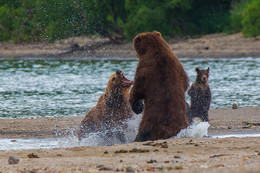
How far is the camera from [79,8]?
2592 cm

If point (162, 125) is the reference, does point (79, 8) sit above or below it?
above

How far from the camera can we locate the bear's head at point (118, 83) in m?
7.53

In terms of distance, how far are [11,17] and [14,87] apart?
60.1ft

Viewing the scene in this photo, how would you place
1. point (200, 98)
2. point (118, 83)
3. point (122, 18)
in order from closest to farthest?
1. point (118, 83)
2. point (200, 98)
3. point (122, 18)

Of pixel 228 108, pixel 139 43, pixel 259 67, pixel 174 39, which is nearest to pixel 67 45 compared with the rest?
pixel 174 39

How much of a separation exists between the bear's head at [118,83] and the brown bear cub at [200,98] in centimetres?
233

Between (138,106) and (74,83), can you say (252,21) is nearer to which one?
(74,83)

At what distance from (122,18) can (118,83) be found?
94.8 feet

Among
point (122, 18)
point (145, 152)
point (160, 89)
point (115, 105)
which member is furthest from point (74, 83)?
point (122, 18)

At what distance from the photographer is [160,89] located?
657 cm

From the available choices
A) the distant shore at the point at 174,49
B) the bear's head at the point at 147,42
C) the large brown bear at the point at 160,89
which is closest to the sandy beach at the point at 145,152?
the large brown bear at the point at 160,89

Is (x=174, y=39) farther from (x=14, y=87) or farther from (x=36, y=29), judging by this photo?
(x=14, y=87)

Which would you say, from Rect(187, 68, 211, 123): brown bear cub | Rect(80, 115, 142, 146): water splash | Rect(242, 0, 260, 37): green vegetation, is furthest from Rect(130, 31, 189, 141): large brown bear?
Rect(242, 0, 260, 37): green vegetation

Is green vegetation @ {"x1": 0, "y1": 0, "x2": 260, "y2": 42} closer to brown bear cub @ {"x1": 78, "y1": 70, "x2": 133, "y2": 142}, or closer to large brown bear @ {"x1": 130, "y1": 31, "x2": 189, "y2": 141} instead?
brown bear cub @ {"x1": 78, "y1": 70, "x2": 133, "y2": 142}
